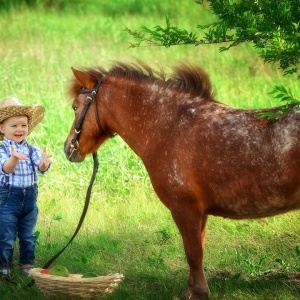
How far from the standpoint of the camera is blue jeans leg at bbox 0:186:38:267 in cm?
635

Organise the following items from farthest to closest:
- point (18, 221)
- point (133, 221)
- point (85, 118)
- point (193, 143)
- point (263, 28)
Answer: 1. point (133, 221)
2. point (18, 221)
3. point (85, 118)
4. point (193, 143)
5. point (263, 28)

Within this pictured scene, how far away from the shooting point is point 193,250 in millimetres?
5633

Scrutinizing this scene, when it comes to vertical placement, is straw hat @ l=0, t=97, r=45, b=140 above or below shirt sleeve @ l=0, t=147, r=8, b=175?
above

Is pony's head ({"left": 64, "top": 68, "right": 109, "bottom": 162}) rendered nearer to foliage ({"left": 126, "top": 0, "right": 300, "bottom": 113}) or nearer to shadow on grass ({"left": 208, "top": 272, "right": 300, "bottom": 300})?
foliage ({"left": 126, "top": 0, "right": 300, "bottom": 113})

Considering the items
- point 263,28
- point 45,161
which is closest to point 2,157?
point 45,161

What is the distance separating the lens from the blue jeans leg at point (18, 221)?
635 cm

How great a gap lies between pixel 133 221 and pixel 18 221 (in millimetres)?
1636

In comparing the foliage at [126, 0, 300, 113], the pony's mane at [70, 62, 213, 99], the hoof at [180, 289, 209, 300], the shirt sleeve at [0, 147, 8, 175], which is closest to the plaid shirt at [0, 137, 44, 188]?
the shirt sleeve at [0, 147, 8, 175]

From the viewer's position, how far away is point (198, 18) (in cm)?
1897

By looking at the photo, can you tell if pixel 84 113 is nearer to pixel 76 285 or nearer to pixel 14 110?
pixel 14 110

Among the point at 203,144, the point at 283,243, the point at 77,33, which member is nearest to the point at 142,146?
the point at 203,144

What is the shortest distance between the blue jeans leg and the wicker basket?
77 cm

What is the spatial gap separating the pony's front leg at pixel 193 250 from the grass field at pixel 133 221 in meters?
0.21

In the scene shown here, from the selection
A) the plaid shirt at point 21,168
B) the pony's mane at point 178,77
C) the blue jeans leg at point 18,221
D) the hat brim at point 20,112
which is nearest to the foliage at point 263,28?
the pony's mane at point 178,77
